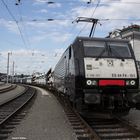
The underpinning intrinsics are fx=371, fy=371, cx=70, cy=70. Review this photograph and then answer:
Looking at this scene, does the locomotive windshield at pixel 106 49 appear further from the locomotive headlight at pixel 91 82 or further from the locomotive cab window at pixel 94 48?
the locomotive headlight at pixel 91 82

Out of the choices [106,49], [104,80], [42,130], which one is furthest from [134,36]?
[42,130]

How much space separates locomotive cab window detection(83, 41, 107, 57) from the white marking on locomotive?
35 cm

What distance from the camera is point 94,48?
13633 mm

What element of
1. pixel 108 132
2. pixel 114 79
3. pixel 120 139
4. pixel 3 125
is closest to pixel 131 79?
pixel 114 79

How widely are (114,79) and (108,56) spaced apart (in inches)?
41.8

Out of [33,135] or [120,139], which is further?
[33,135]

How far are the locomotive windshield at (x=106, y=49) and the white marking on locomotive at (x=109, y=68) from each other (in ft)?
1.00

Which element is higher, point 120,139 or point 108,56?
point 108,56

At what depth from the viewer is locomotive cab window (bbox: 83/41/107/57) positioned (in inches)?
528

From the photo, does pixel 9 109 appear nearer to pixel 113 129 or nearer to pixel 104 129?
pixel 104 129

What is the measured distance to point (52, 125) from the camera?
12.7 m

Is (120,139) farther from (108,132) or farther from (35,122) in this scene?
(35,122)

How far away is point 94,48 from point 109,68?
1.11 metres

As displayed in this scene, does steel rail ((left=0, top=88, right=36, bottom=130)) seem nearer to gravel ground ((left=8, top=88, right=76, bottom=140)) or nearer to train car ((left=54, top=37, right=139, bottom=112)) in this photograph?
gravel ground ((left=8, top=88, right=76, bottom=140))
